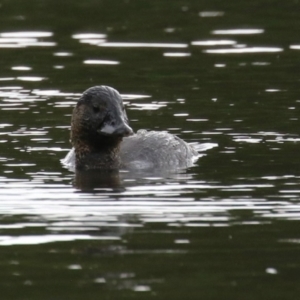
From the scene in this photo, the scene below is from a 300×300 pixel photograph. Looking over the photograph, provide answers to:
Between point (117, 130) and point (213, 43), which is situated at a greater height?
point (213, 43)

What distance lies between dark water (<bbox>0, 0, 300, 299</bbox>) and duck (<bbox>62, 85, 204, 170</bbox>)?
0.33 m

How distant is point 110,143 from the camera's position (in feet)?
50.2

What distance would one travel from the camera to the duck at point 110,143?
591 inches

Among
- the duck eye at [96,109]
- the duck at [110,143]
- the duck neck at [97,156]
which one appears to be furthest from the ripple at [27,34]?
the duck eye at [96,109]

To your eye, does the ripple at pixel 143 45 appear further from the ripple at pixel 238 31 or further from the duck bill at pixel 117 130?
the duck bill at pixel 117 130

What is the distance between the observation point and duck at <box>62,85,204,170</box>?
49.3 feet

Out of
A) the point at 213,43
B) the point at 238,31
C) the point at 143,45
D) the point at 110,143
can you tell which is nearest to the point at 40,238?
the point at 110,143

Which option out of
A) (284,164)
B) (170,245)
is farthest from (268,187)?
(170,245)

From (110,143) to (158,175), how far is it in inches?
35.9

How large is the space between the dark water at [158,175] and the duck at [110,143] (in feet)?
1.08

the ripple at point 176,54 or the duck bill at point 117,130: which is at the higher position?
the ripple at point 176,54

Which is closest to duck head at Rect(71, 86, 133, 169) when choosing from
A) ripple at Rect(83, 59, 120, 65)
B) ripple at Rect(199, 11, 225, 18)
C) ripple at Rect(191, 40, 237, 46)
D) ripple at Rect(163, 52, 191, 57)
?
ripple at Rect(83, 59, 120, 65)

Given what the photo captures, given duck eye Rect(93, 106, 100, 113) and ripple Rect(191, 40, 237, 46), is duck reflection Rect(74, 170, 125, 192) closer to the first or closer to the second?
duck eye Rect(93, 106, 100, 113)

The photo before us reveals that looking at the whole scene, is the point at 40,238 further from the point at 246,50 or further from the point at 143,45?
the point at 143,45
